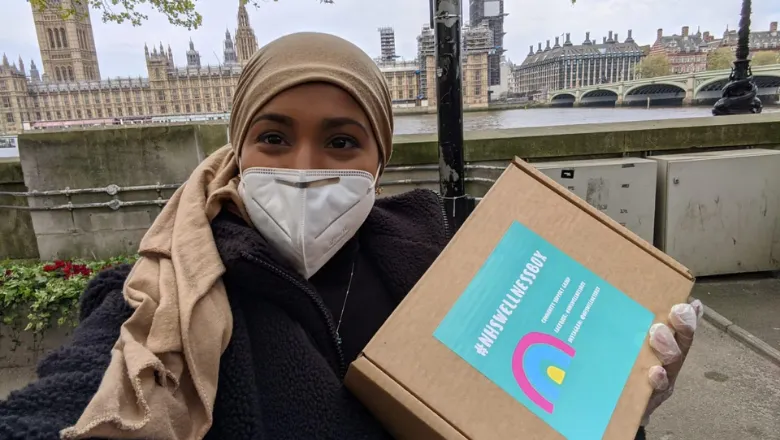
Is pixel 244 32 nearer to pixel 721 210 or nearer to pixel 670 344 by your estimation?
pixel 721 210

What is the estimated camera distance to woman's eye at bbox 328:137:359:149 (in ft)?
3.81

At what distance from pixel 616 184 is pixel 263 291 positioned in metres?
4.82

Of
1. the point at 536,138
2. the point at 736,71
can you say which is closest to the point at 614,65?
the point at 736,71

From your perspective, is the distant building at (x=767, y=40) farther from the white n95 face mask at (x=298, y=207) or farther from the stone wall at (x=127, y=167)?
the white n95 face mask at (x=298, y=207)

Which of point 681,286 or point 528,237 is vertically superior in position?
point 528,237

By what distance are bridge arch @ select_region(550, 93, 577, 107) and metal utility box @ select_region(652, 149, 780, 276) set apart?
107 feet

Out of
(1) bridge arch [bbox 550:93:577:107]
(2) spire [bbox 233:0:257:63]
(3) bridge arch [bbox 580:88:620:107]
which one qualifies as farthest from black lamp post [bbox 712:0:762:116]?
(1) bridge arch [bbox 550:93:577:107]

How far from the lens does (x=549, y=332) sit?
3.18 ft

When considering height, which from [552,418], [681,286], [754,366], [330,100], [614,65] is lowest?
[754,366]

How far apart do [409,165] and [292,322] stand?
3.92m

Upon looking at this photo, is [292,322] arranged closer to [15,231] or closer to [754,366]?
[754,366]

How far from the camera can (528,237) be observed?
1.08 metres

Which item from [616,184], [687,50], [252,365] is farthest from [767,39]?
[252,365]

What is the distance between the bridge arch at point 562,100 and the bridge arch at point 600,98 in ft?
3.59
